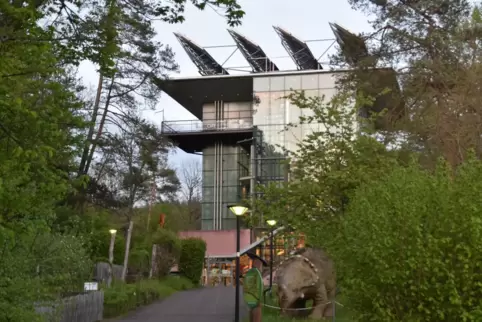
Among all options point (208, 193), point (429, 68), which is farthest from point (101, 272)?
point (208, 193)

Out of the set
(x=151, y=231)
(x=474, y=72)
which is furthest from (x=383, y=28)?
(x=151, y=231)

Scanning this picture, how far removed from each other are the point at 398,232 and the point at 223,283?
142 ft

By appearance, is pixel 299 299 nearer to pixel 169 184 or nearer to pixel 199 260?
pixel 169 184

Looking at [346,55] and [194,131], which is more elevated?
[194,131]

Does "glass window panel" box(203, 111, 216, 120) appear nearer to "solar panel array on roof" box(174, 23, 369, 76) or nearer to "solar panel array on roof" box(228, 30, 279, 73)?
"solar panel array on roof" box(174, 23, 369, 76)

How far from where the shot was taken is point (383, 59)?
2350cm

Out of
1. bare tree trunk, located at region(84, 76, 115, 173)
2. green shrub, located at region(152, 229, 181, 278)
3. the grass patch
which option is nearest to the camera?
the grass patch

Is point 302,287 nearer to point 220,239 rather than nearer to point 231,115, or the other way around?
point 220,239

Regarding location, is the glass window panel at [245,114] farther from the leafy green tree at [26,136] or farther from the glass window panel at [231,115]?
the leafy green tree at [26,136]

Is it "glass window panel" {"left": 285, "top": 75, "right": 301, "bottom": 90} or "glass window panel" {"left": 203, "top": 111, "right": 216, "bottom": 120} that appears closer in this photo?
"glass window panel" {"left": 285, "top": 75, "right": 301, "bottom": 90}

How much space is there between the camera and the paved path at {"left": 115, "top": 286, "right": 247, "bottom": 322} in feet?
67.3

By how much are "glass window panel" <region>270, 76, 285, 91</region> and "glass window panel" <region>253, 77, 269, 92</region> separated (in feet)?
1.40

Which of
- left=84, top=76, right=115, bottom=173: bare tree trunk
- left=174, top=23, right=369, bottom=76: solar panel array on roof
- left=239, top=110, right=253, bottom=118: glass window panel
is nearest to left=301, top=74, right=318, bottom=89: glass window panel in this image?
left=174, top=23, right=369, bottom=76: solar panel array on roof

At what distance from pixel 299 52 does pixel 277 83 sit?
439 centimetres
